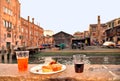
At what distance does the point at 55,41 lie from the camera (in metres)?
65.6

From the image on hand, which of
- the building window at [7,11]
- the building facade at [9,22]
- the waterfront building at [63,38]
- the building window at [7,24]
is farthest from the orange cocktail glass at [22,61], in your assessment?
the waterfront building at [63,38]

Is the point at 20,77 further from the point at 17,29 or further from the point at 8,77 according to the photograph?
the point at 17,29

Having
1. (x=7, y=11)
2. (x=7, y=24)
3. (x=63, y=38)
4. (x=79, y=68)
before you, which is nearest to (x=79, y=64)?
(x=79, y=68)

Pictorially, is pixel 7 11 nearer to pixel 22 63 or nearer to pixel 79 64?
pixel 22 63

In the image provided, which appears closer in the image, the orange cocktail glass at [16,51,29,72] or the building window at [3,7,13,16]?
the orange cocktail glass at [16,51,29,72]

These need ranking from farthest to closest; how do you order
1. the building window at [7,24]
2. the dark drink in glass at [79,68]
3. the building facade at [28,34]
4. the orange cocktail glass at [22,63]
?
the building facade at [28,34], the building window at [7,24], the orange cocktail glass at [22,63], the dark drink in glass at [79,68]

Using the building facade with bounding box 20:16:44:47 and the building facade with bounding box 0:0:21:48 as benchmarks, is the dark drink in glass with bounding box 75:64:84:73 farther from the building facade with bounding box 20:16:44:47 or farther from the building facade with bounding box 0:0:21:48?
the building facade with bounding box 20:16:44:47

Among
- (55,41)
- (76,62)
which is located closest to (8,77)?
(76,62)

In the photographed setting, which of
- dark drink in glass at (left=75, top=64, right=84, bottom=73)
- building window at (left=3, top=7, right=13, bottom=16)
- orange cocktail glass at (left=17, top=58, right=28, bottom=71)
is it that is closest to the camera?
dark drink in glass at (left=75, top=64, right=84, bottom=73)

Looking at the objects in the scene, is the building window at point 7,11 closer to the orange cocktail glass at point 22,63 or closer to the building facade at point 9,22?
the building facade at point 9,22

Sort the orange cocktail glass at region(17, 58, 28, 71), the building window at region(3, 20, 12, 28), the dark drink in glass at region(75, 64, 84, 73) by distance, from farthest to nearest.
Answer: the building window at region(3, 20, 12, 28), the orange cocktail glass at region(17, 58, 28, 71), the dark drink in glass at region(75, 64, 84, 73)

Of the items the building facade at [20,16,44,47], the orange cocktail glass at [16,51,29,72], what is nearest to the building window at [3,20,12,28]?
the building facade at [20,16,44,47]

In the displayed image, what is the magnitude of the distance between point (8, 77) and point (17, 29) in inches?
1978

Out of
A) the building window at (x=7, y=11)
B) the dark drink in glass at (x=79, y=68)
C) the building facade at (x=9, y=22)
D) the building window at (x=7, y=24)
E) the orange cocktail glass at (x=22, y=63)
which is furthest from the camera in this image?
the building window at (x=7, y=11)
